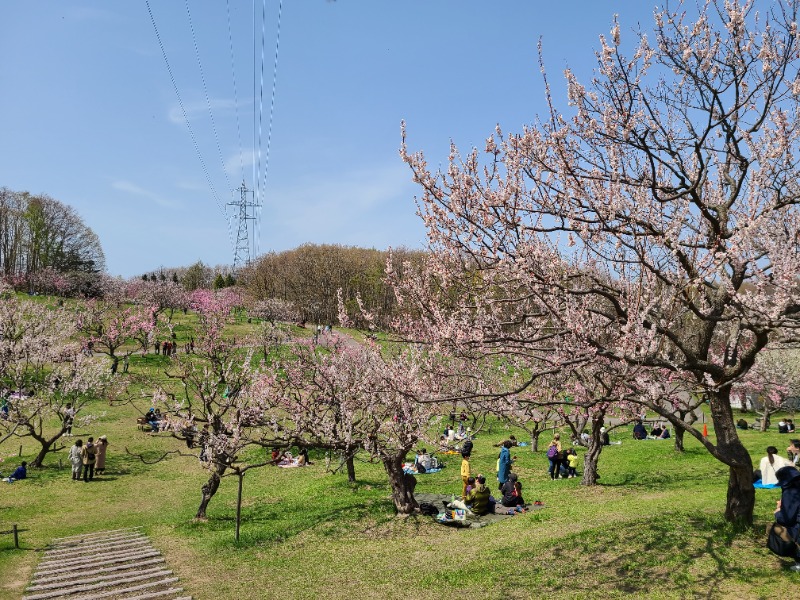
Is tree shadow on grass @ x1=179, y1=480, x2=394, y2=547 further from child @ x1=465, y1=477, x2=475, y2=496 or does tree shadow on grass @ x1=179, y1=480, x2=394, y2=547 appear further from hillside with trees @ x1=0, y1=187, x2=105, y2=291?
hillside with trees @ x1=0, y1=187, x2=105, y2=291

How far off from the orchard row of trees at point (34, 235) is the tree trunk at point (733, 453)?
76220 millimetres

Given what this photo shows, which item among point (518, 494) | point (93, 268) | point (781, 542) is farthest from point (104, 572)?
point (93, 268)

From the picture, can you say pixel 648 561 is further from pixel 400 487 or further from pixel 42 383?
pixel 42 383

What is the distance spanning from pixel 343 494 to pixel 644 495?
27.1 ft

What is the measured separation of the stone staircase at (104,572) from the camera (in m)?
10.2

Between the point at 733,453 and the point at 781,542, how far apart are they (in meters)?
1.32

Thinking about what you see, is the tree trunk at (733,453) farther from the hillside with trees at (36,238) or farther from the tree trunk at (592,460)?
the hillside with trees at (36,238)

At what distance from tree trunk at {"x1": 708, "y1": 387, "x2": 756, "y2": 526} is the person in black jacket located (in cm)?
58

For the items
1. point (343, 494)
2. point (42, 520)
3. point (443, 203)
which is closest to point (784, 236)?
point (443, 203)

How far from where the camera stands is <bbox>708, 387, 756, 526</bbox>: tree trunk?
8641 millimetres

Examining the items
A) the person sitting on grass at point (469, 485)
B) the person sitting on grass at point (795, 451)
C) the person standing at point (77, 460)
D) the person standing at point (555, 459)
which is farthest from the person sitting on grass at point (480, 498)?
the person standing at point (77, 460)

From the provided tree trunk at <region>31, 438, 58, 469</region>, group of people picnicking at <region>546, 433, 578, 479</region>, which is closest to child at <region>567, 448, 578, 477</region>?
group of people picnicking at <region>546, 433, 578, 479</region>

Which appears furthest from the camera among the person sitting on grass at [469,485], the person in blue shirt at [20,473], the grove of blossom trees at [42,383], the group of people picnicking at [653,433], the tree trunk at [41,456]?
the group of people picnicking at [653,433]

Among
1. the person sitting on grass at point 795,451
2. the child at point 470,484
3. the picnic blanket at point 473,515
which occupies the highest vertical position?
the person sitting on grass at point 795,451
